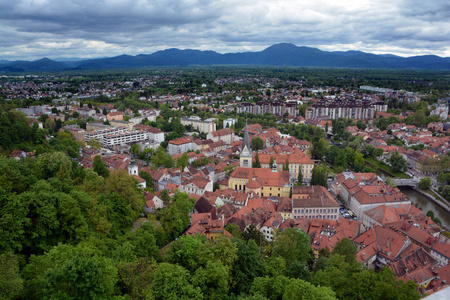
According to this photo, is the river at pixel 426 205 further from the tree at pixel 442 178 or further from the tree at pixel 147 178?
the tree at pixel 147 178

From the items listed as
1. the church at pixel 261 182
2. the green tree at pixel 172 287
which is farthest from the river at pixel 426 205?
the green tree at pixel 172 287

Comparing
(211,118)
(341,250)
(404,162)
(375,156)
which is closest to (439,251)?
(341,250)

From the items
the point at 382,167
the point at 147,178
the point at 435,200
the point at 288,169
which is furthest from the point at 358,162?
the point at 147,178

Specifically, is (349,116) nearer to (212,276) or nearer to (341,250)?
(341,250)

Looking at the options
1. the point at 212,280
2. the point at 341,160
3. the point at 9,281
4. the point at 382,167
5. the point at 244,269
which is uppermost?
the point at 9,281

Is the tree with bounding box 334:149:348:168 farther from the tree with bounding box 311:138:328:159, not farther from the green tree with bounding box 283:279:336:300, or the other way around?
the green tree with bounding box 283:279:336:300

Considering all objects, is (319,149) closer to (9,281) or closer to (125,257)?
(125,257)
